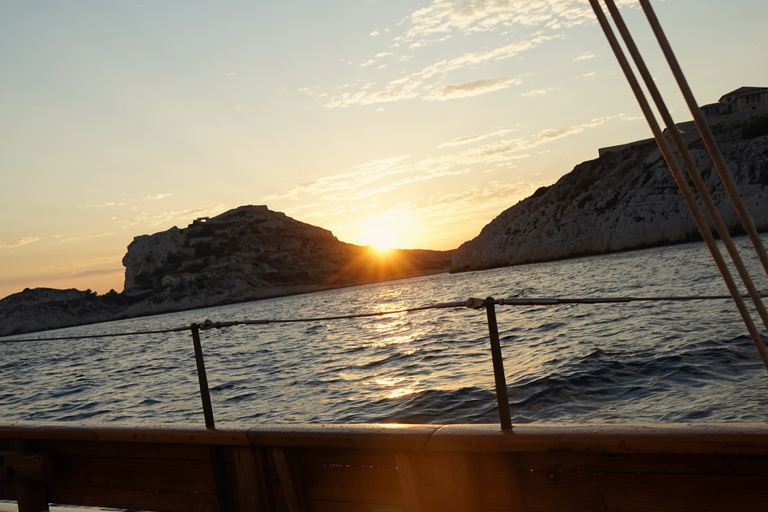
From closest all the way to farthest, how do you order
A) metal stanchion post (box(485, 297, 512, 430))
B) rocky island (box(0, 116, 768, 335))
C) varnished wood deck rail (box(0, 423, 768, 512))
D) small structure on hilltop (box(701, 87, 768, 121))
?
varnished wood deck rail (box(0, 423, 768, 512)) < metal stanchion post (box(485, 297, 512, 430)) < rocky island (box(0, 116, 768, 335)) < small structure on hilltop (box(701, 87, 768, 121))

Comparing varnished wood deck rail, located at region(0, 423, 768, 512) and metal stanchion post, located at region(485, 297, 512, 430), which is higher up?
metal stanchion post, located at region(485, 297, 512, 430)

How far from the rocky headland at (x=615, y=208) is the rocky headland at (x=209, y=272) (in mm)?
56531

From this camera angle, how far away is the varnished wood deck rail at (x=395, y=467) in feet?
8.55

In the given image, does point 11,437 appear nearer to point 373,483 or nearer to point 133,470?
point 133,470

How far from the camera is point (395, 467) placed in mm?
3271

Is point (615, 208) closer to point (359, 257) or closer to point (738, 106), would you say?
point (738, 106)

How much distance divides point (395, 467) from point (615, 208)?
319 ft

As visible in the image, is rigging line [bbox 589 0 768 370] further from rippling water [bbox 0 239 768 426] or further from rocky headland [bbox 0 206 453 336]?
rocky headland [bbox 0 206 453 336]

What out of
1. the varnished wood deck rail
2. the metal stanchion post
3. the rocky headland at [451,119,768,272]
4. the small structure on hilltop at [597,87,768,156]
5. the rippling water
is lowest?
the rippling water

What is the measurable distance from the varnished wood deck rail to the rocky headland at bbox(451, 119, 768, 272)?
74.9m

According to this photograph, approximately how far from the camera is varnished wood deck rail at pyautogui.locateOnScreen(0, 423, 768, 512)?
8.55ft

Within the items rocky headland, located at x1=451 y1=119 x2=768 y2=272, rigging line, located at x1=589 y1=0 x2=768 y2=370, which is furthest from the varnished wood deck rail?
rocky headland, located at x1=451 y1=119 x2=768 y2=272

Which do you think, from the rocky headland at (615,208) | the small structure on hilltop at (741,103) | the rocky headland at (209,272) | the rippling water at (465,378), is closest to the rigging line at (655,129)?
the rippling water at (465,378)

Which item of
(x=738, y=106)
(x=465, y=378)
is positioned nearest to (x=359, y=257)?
(x=738, y=106)
